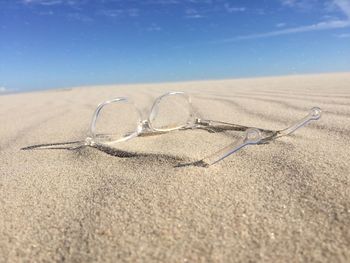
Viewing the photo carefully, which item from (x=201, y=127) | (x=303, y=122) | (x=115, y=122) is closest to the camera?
(x=303, y=122)

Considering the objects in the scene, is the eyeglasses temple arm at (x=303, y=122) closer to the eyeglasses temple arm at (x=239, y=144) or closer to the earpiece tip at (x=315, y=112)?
the earpiece tip at (x=315, y=112)

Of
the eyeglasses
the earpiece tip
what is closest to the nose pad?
the eyeglasses

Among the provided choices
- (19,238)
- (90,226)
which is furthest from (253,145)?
(19,238)

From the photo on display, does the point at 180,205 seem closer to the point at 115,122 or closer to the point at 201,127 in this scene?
the point at 201,127

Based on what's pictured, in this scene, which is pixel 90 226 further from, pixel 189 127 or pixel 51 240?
pixel 189 127

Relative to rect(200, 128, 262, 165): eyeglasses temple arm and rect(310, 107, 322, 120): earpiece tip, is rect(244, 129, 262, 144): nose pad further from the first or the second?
rect(310, 107, 322, 120): earpiece tip

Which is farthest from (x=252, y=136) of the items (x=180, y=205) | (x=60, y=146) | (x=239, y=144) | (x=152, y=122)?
(x=60, y=146)
